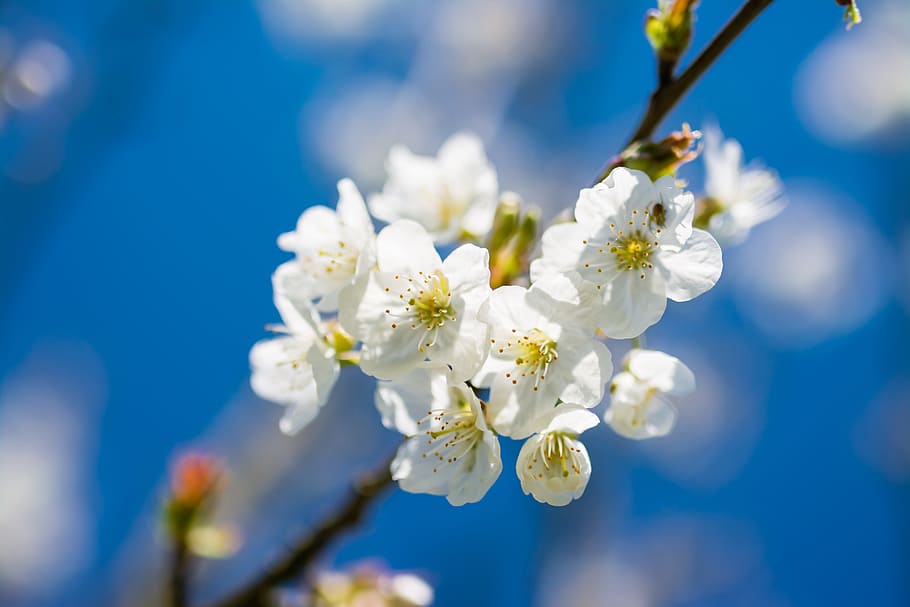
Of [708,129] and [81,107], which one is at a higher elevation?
[708,129]

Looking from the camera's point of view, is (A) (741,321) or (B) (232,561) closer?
(B) (232,561)

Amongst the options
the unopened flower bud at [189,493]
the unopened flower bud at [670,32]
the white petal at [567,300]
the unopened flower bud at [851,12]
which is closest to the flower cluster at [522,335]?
the white petal at [567,300]

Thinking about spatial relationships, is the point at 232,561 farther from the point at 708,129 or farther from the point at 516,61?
the point at 516,61

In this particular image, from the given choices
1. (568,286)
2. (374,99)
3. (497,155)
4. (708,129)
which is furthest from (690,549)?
(374,99)

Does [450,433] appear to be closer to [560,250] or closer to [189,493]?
[560,250]

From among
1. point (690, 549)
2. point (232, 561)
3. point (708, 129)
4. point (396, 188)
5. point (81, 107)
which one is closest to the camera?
point (708, 129)

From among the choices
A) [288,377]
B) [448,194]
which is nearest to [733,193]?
[448,194]

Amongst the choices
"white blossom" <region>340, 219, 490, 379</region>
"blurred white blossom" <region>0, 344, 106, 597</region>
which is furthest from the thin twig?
"blurred white blossom" <region>0, 344, 106, 597</region>

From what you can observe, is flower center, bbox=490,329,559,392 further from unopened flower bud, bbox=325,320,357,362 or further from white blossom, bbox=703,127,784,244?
white blossom, bbox=703,127,784,244
